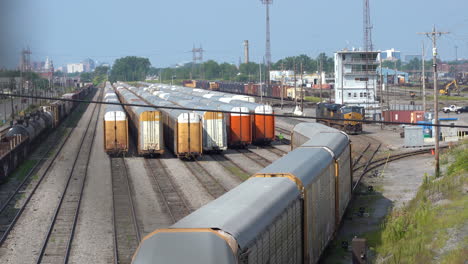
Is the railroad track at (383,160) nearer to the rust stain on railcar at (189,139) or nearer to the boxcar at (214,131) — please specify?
the boxcar at (214,131)

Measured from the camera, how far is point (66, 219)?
2156 centimetres

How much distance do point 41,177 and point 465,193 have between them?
20037 millimetres

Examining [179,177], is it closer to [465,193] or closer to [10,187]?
[10,187]

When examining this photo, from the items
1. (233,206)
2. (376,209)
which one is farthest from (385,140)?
(233,206)

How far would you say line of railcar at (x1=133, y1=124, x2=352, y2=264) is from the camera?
8.42m

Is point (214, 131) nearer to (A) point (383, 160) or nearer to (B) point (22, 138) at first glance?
(A) point (383, 160)

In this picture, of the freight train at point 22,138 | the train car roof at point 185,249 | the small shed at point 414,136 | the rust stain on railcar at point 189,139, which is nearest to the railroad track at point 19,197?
the freight train at point 22,138

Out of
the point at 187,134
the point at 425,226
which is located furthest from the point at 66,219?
the point at 187,134

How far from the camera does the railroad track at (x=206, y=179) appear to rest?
26119mm

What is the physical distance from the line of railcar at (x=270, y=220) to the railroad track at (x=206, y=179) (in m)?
8.31

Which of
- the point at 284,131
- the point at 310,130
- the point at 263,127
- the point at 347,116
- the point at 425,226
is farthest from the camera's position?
the point at 284,131

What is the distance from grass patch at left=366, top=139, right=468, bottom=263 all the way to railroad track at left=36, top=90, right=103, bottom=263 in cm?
872

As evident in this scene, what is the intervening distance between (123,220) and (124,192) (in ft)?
17.7

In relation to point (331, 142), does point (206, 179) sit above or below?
below
